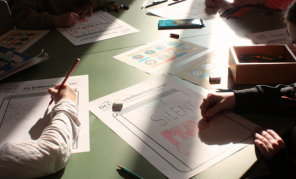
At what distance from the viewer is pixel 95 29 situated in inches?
44.4

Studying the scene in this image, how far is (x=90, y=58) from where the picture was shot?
2.94 ft

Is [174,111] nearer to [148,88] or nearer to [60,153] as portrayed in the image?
[148,88]

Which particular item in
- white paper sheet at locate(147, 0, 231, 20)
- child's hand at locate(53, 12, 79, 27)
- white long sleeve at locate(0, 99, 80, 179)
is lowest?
white long sleeve at locate(0, 99, 80, 179)

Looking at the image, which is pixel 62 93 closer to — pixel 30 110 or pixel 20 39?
pixel 30 110

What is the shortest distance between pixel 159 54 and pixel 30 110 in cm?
50

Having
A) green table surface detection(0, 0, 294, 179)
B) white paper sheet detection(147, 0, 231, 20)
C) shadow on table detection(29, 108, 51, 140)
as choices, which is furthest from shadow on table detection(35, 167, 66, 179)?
white paper sheet detection(147, 0, 231, 20)

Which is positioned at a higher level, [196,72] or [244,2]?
[244,2]

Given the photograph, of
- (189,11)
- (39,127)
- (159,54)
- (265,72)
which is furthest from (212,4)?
(39,127)

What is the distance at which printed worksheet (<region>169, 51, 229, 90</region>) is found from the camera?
0.72 metres

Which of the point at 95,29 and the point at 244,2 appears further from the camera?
the point at 244,2

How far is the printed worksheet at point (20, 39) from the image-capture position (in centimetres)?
100

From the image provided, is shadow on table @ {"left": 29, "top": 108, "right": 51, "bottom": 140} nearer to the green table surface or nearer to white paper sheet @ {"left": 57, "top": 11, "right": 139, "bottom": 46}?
the green table surface

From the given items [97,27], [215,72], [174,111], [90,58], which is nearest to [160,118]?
[174,111]

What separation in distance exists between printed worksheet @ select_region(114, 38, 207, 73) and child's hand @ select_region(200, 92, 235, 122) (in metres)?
0.25
